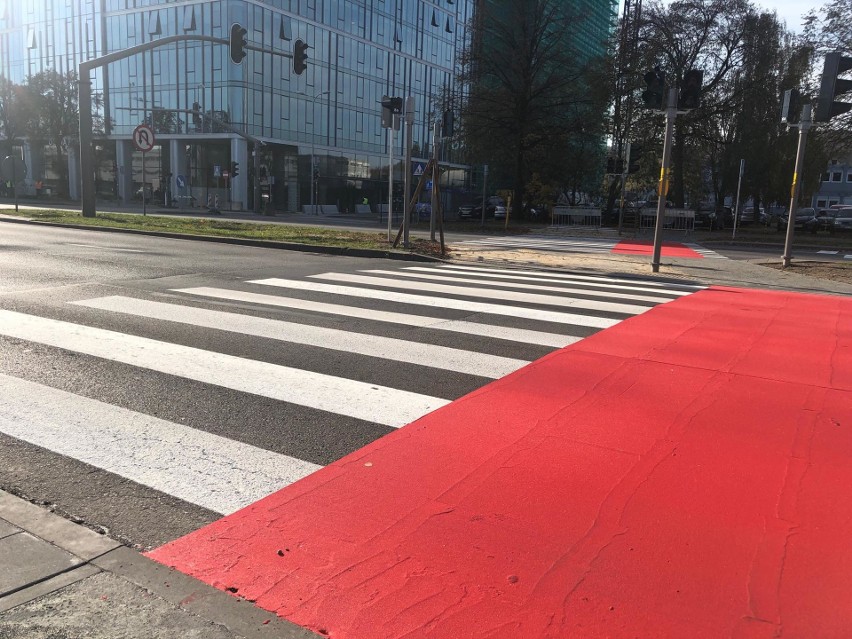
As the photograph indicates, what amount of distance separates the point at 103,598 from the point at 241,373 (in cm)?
298

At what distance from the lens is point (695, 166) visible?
147 ft

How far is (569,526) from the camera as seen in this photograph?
10.2 feet

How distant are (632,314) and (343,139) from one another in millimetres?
51449

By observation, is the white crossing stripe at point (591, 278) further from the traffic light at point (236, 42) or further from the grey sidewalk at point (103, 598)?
the traffic light at point (236, 42)

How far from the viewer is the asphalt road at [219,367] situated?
355cm

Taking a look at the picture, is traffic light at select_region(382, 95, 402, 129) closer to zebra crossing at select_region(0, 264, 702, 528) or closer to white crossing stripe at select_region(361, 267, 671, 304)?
white crossing stripe at select_region(361, 267, 671, 304)

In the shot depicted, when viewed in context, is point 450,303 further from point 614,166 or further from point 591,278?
point 614,166

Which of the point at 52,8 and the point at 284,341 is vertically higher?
the point at 52,8

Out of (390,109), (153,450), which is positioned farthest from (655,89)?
(153,450)

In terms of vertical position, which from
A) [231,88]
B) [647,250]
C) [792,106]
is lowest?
[647,250]

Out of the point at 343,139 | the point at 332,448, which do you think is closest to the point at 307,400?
the point at 332,448

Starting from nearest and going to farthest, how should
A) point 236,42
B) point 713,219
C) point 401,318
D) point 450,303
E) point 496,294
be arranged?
point 401,318 → point 450,303 → point 496,294 → point 236,42 → point 713,219

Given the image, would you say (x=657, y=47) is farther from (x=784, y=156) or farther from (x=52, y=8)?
(x=52, y=8)

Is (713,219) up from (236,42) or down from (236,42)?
down
